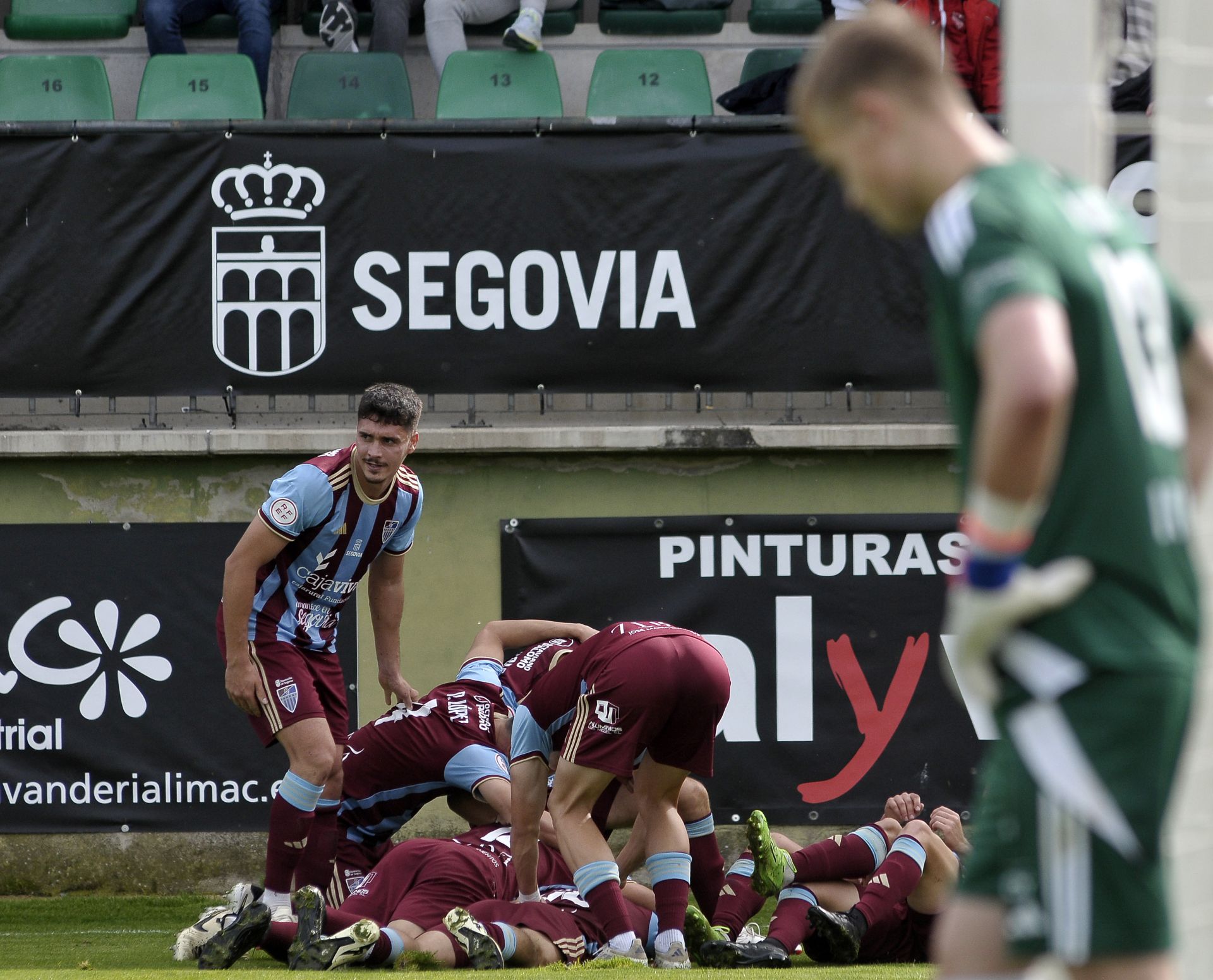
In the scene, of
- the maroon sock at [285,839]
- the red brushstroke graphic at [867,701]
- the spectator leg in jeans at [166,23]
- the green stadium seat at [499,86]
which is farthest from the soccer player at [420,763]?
the spectator leg in jeans at [166,23]

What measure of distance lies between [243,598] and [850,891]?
2.51m

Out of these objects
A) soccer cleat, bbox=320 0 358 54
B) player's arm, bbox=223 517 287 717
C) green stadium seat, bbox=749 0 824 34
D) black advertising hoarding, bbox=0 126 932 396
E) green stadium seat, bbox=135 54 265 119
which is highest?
green stadium seat, bbox=749 0 824 34

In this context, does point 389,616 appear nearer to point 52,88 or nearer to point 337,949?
point 337,949

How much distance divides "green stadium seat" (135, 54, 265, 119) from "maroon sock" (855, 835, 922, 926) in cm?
556

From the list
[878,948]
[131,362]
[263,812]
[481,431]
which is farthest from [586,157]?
[878,948]

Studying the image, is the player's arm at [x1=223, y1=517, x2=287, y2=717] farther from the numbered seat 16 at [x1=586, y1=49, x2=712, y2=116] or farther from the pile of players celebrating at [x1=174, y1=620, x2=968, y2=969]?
the numbered seat 16 at [x1=586, y1=49, x2=712, y2=116]

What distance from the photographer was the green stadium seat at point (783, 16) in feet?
31.9

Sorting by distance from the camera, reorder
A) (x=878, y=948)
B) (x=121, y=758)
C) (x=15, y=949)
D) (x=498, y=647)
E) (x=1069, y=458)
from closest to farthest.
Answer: (x=1069, y=458) → (x=878, y=948) → (x=15, y=949) → (x=498, y=647) → (x=121, y=758)

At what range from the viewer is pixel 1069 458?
1.88m

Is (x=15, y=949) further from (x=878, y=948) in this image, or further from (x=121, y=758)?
(x=878, y=948)

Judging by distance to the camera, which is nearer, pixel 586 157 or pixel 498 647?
pixel 498 647

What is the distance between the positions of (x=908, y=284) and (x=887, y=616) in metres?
1.64

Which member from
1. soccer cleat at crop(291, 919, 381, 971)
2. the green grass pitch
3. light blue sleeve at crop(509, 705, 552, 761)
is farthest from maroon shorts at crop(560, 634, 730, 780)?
soccer cleat at crop(291, 919, 381, 971)

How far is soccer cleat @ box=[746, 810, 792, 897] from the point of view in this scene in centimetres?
538
